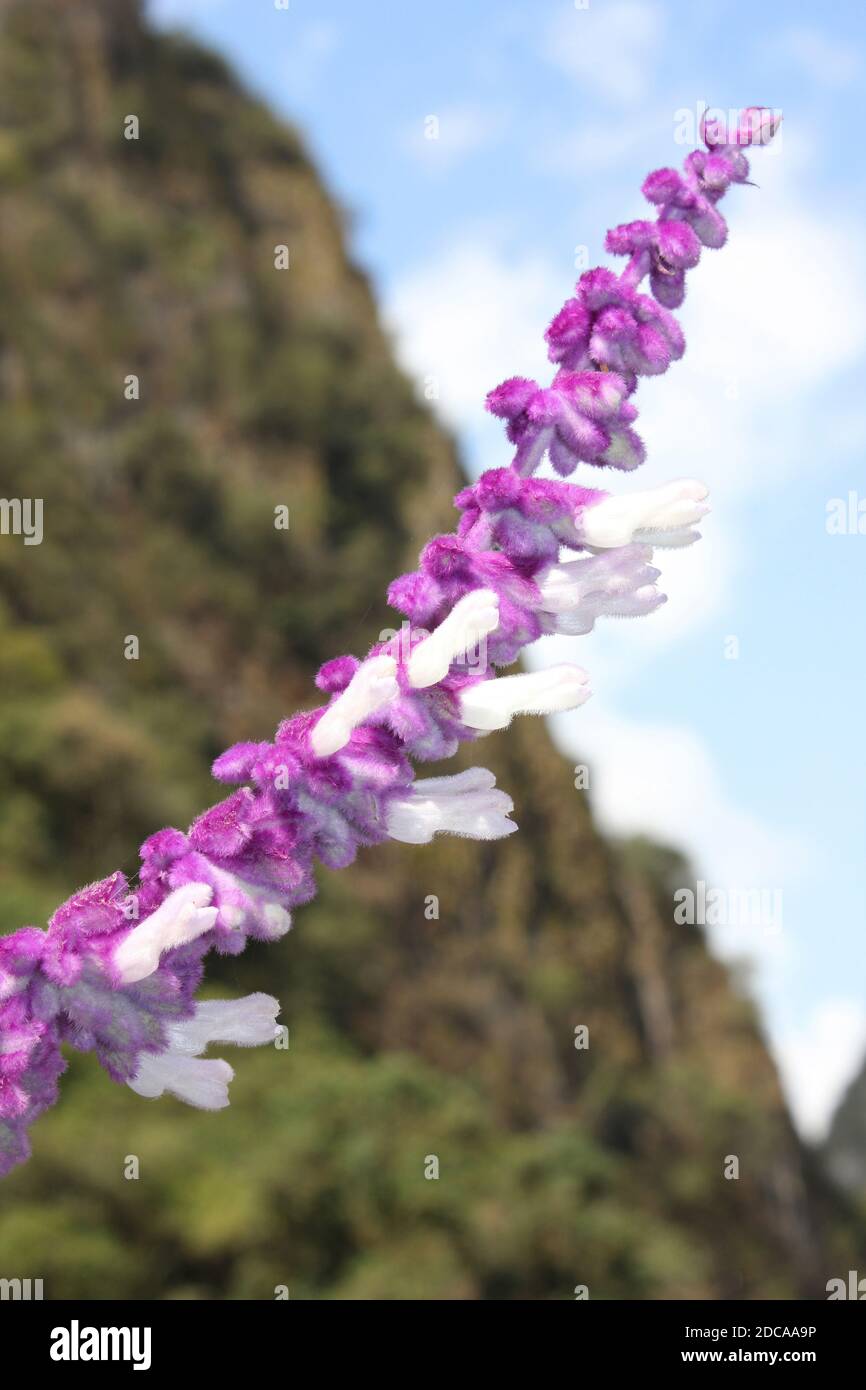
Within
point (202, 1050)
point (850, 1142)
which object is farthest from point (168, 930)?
point (850, 1142)

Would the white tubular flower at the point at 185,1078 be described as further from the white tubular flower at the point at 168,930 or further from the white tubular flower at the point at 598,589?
the white tubular flower at the point at 598,589

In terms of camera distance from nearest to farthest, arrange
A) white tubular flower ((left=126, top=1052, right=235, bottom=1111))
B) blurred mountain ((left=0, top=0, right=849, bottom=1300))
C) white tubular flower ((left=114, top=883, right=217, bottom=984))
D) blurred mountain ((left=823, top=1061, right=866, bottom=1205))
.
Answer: white tubular flower ((left=114, top=883, right=217, bottom=984))
white tubular flower ((left=126, top=1052, right=235, bottom=1111))
blurred mountain ((left=0, top=0, right=849, bottom=1300))
blurred mountain ((left=823, top=1061, right=866, bottom=1205))

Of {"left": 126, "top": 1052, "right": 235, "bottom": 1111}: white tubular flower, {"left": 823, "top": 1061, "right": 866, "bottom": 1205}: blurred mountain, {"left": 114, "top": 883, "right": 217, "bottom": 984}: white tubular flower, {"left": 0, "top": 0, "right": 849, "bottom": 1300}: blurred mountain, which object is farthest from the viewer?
{"left": 823, "top": 1061, "right": 866, "bottom": 1205}: blurred mountain

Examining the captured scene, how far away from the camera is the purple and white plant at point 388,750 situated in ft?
4.08

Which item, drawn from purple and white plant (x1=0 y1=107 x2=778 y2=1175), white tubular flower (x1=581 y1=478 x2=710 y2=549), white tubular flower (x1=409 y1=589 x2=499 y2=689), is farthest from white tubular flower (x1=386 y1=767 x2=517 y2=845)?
white tubular flower (x1=581 y1=478 x2=710 y2=549)

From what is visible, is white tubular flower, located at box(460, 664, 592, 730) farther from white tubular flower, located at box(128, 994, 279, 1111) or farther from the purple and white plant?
white tubular flower, located at box(128, 994, 279, 1111)

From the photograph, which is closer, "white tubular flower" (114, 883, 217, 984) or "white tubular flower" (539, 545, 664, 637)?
"white tubular flower" (114, 883, 217, 984)

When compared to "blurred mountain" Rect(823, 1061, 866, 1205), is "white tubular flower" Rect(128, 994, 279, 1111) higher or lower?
lower

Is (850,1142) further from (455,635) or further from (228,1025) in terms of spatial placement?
(455,635)

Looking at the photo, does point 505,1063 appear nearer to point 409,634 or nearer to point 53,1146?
point 53,1146

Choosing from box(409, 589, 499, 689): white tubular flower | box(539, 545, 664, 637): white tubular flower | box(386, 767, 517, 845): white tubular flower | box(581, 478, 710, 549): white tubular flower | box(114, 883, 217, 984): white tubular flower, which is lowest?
box(114, 883, 217, 984): white tubular flower

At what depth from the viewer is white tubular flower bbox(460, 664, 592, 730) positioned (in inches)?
51.0

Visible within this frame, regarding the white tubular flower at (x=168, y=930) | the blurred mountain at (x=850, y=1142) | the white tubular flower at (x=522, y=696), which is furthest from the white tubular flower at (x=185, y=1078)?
the blurred mountain at (x=850, y=1142)

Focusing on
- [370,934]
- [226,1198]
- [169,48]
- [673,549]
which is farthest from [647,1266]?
[169,48]
